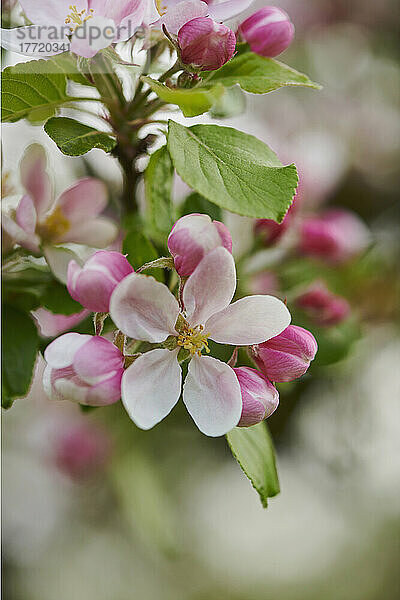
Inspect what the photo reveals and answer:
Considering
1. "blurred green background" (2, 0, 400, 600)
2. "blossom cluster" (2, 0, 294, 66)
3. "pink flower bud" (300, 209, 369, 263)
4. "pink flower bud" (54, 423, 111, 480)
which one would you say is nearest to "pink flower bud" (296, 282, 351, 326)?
"pink flower bud" (300, 209, 369, 263)

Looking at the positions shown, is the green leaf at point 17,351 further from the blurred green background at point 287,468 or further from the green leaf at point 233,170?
the blurred green background at point 287,468

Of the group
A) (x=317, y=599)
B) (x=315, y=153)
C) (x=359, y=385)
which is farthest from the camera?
(x=317, y=599)

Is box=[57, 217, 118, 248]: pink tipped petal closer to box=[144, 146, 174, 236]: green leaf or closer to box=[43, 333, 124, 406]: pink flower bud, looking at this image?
box=[144, 146, 174, 236]: green leaf

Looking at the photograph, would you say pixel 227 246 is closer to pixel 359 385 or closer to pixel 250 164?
pixel 250 164

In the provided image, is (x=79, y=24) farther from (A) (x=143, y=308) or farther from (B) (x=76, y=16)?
(A) (x=143, y=308)

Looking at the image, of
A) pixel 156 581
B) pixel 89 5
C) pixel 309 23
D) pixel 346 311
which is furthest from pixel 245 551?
pixel 89 5

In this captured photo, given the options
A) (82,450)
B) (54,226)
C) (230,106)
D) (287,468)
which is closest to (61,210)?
(54,226)

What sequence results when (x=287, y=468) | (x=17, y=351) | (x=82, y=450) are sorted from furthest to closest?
(x=287, y=468) → (x=82, y=450) → (x=17, y=351)
